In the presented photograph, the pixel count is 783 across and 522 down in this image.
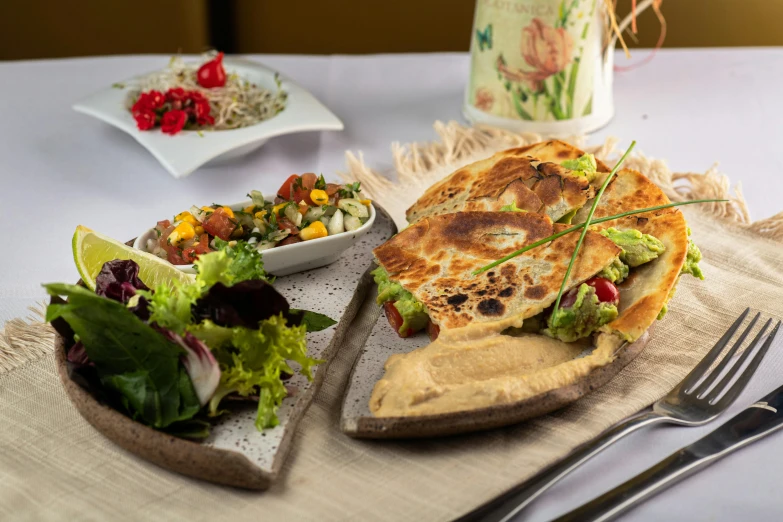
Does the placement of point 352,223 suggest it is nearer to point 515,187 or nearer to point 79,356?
point 515,187

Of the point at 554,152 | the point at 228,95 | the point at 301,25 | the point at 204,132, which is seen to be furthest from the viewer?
the point at 301,25

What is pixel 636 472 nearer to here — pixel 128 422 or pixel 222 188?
pixel 128 422

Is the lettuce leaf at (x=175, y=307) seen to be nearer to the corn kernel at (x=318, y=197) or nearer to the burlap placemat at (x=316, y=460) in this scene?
the burlap placemat at (x=316, y=460)

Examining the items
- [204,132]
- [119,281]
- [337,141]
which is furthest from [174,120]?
[119,281]

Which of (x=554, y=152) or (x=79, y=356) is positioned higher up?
(x=554, y=152)

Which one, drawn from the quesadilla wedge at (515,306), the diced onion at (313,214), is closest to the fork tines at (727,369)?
the quesadilla wedge at (515,306)

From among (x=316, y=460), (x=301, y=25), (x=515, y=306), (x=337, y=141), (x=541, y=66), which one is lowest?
(x=301, y=25)

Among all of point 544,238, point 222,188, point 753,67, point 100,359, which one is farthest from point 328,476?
point 753,67
